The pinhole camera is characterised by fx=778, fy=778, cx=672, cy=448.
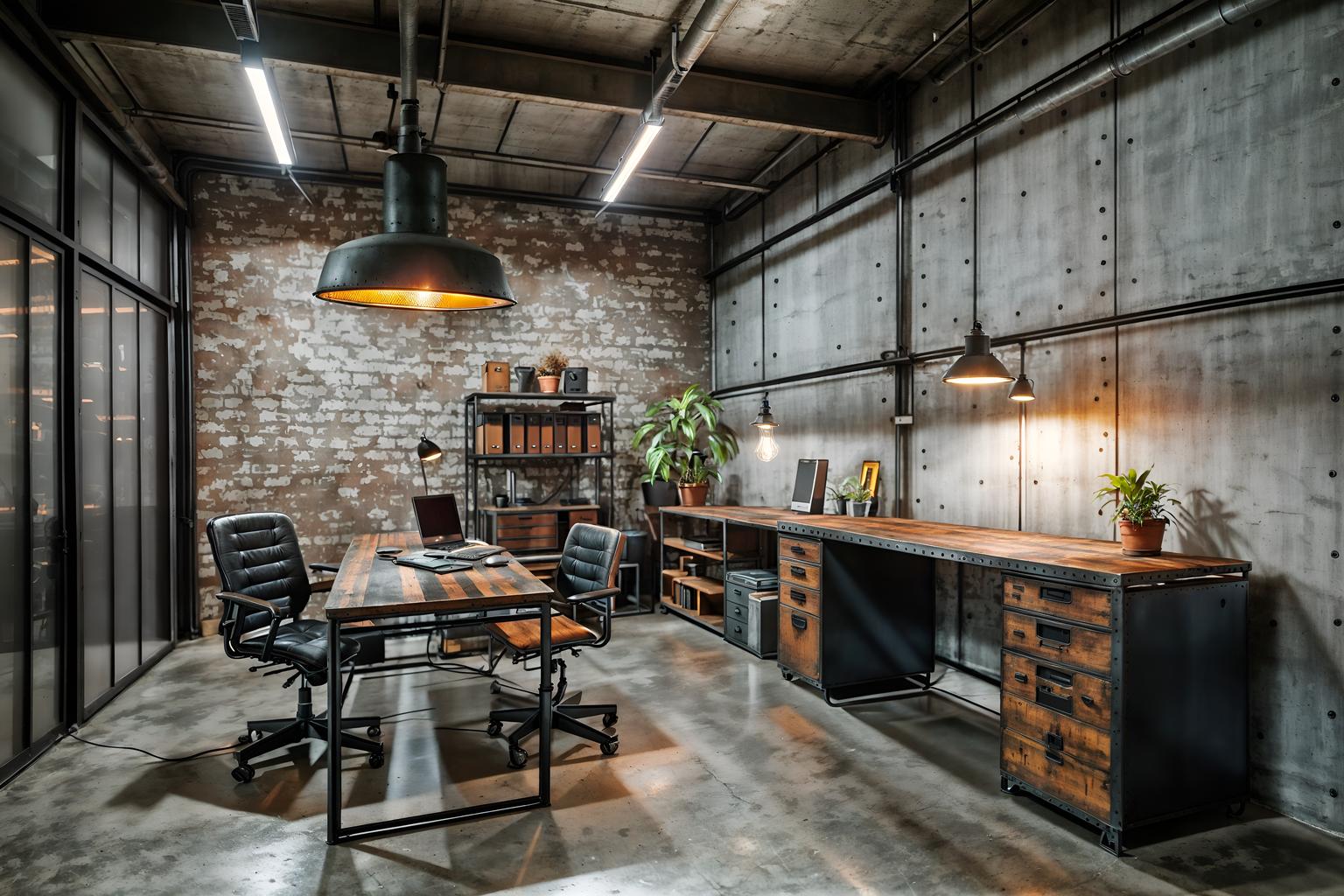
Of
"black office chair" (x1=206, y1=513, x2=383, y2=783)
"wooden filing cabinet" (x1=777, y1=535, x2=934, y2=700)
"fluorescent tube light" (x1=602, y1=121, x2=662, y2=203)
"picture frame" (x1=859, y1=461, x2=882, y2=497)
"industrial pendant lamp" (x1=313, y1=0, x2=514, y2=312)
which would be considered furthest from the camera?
"picture frame" (x1=859, y1=461, x2=882, y2=497)

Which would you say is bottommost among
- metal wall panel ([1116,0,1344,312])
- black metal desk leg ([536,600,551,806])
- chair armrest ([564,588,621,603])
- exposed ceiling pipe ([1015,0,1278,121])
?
black metal desk leg ([536,600,551,806])

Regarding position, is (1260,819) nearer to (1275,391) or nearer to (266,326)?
(1275,391)

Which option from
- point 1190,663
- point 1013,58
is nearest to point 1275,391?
point 1190,663

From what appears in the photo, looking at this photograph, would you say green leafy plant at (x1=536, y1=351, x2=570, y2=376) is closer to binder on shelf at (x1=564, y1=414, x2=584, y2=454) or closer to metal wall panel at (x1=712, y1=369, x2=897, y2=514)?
binder on shelf at (x1=564, y1=414, x2=584, y2=454)

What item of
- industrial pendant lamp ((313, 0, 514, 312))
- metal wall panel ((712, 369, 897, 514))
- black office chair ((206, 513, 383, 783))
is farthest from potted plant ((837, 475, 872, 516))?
black office chair ((206, 513, 383, 783))

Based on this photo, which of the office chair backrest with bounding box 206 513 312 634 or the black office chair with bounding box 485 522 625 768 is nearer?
the black office chair with bounding box 485 522 625 768

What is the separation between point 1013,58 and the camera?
13.7 feet

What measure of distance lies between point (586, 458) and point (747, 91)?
3497 millimetres

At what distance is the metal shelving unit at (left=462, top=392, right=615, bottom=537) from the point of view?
21.5ft

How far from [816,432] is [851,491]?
81 cm

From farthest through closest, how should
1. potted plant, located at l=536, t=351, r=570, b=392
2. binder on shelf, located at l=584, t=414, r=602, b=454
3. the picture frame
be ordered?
1. binder on shelf, located at l=584, t=414, r=602, b=454
2. potted plant, located at l=536, t=351, r=570, b=392
3. the picture frame

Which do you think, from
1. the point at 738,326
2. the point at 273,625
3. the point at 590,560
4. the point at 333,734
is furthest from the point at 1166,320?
the point at 738,326

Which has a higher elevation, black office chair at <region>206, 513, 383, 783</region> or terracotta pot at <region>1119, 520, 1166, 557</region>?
terracotta pot at <region>1119, 520, 1166, 557</region>

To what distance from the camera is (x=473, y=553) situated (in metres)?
3.96
